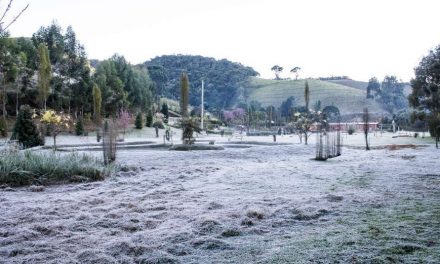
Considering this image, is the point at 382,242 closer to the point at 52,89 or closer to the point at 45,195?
the point at 45,195

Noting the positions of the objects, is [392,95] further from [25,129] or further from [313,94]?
[25,129]

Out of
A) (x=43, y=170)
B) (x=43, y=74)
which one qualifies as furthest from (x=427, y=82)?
(x=43, y=74)

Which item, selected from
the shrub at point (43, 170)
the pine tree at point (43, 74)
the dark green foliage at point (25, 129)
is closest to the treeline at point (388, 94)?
the pine tree at point (43, 74)

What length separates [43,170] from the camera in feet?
24.2

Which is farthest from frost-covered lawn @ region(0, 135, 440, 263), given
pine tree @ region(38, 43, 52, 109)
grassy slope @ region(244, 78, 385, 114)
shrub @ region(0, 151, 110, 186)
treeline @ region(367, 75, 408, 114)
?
treeline @ region(367, 75, 408, 114)

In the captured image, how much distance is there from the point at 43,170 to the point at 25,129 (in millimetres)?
10305

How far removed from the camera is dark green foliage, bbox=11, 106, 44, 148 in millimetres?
16250

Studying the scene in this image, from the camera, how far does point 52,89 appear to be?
110 feet

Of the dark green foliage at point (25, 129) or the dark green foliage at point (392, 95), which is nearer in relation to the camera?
the dark green foliage at point (25, 129)

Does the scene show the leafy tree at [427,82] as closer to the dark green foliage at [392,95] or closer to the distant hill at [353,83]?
the dark green foliage at [392,95]

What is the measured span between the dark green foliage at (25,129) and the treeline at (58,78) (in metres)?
13.8

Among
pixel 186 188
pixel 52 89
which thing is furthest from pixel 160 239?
pixel 52 89

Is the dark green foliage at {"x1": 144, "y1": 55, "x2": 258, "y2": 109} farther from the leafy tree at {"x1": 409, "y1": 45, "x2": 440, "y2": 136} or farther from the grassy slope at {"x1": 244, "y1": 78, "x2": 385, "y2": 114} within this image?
the leafy tree at {"x1": 409, "y1": 45, "x2": 440, "y2": 136}

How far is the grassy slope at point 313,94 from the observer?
7481cm
